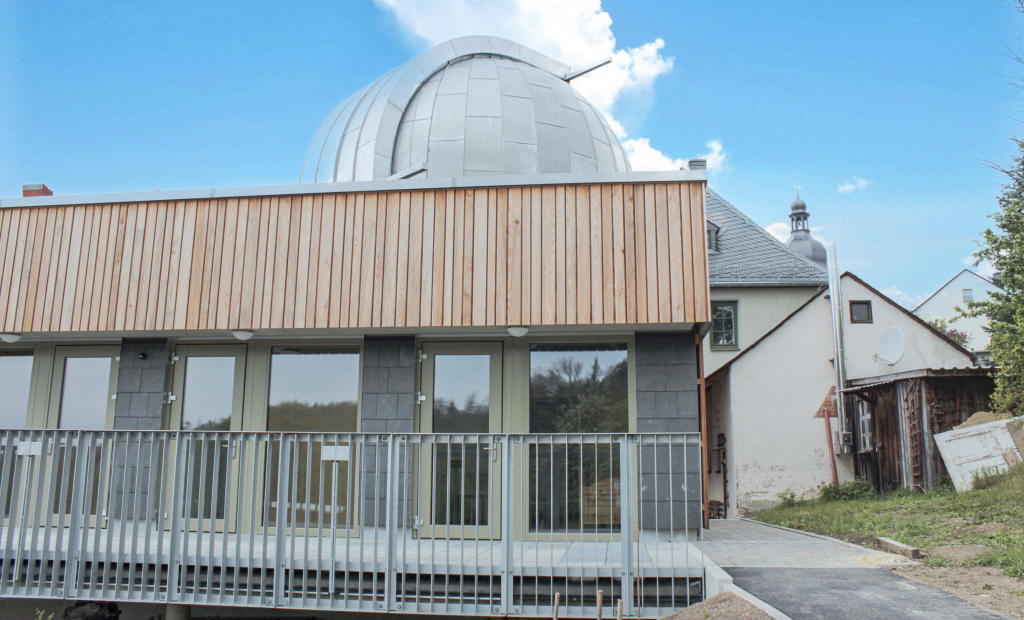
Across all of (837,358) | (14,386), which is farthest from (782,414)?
(14,386)

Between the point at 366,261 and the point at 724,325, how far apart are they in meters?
12.5

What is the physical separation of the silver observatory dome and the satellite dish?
5883 mm

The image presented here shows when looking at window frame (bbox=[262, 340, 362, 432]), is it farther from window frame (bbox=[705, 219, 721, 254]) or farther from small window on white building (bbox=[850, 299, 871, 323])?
window frame (bbox=[705, 219, 721, 254])

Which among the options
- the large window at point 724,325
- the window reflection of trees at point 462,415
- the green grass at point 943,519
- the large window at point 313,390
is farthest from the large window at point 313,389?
the large window at point 724,325

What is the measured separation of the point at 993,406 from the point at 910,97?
6712 mm

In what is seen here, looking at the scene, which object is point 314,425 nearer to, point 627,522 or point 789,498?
point 627,522

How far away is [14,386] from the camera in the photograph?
906cm

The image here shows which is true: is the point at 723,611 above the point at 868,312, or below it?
below

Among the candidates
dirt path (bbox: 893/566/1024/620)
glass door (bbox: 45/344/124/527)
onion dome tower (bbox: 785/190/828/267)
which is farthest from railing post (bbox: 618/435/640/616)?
onion dome tower (bbox: 785/190/828/267)

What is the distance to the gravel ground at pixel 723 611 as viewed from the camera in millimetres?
4367

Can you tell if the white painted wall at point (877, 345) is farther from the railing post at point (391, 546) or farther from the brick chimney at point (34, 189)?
the brick chimney at point (34, 189)

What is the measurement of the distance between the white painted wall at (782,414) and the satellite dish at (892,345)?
3.65 ft

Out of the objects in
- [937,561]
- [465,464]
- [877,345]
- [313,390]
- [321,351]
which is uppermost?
[877,345]

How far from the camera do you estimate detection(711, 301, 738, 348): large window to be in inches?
703
